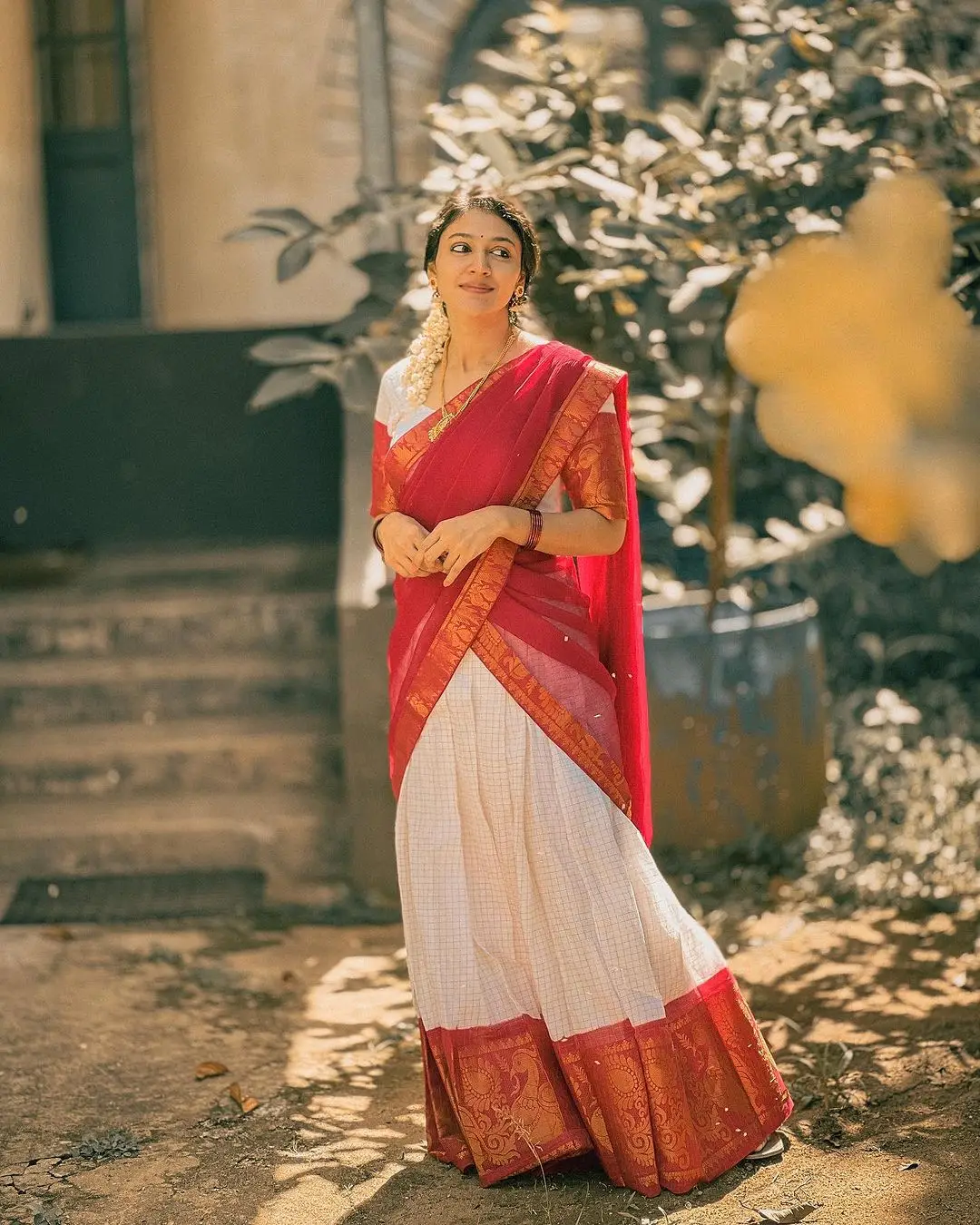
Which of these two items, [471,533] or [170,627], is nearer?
[471,533]

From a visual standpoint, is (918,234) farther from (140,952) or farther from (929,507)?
(140,952)

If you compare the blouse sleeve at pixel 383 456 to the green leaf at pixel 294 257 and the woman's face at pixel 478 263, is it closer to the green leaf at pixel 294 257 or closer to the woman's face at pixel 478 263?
the woman's face at pixel 478 263

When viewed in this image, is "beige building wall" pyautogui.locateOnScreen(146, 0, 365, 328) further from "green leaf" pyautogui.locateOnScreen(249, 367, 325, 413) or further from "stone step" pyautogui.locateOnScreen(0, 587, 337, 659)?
"green leaf" pyautogui.locateOnScreen(249, 367, 325, 413)

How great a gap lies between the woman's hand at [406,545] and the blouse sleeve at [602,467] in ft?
0.99

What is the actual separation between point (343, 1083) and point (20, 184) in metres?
Answer: 4.65

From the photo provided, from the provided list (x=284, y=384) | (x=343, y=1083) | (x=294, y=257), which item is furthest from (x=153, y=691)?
(x=343, y=1083)

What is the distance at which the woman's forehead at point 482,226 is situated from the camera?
9.31 feet

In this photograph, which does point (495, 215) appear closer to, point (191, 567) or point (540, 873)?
point (540, 873)

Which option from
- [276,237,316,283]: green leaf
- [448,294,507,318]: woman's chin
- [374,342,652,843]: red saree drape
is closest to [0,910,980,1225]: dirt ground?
[374,342,652,843]: red saree drape

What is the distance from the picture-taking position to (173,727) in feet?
18.0

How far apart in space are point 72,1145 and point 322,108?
179 inches

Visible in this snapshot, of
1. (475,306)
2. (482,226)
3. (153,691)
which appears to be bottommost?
(153,691)

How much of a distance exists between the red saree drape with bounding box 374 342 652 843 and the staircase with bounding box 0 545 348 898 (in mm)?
2208

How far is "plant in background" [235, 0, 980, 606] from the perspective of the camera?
3.90m
